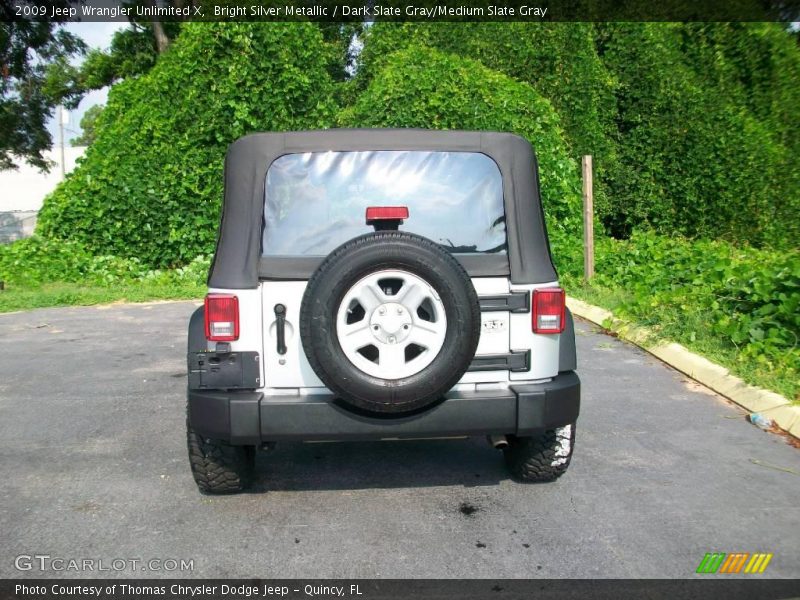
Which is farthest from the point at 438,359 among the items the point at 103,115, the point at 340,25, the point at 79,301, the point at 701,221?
the point at 340,25

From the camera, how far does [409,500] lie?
4336mm

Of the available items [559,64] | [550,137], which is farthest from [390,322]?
[559,64]

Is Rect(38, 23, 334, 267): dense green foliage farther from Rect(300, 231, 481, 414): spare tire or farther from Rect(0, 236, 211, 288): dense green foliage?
Rect(300, 231, 481, 414): spare tire

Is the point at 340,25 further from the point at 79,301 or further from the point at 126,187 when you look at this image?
the point at 79,301

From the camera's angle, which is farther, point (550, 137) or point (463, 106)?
point (550, 137)

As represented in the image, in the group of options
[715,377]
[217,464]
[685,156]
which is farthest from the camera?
[685,156]

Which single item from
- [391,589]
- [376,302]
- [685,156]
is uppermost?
[685,156]

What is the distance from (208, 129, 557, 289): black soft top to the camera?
3.94 meters

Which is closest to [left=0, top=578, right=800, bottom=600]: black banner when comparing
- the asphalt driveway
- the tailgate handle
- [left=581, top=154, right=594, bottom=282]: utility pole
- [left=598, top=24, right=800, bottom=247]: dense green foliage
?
the asphalt driveway

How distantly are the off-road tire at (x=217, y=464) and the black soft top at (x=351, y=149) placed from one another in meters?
0.89

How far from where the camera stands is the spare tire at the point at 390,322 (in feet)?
11.9

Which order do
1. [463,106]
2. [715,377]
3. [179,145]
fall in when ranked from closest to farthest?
[715,377], [179,145], [463,106]

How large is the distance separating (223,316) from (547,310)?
5.22ft

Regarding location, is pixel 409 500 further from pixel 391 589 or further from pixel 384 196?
pixel 384 196
